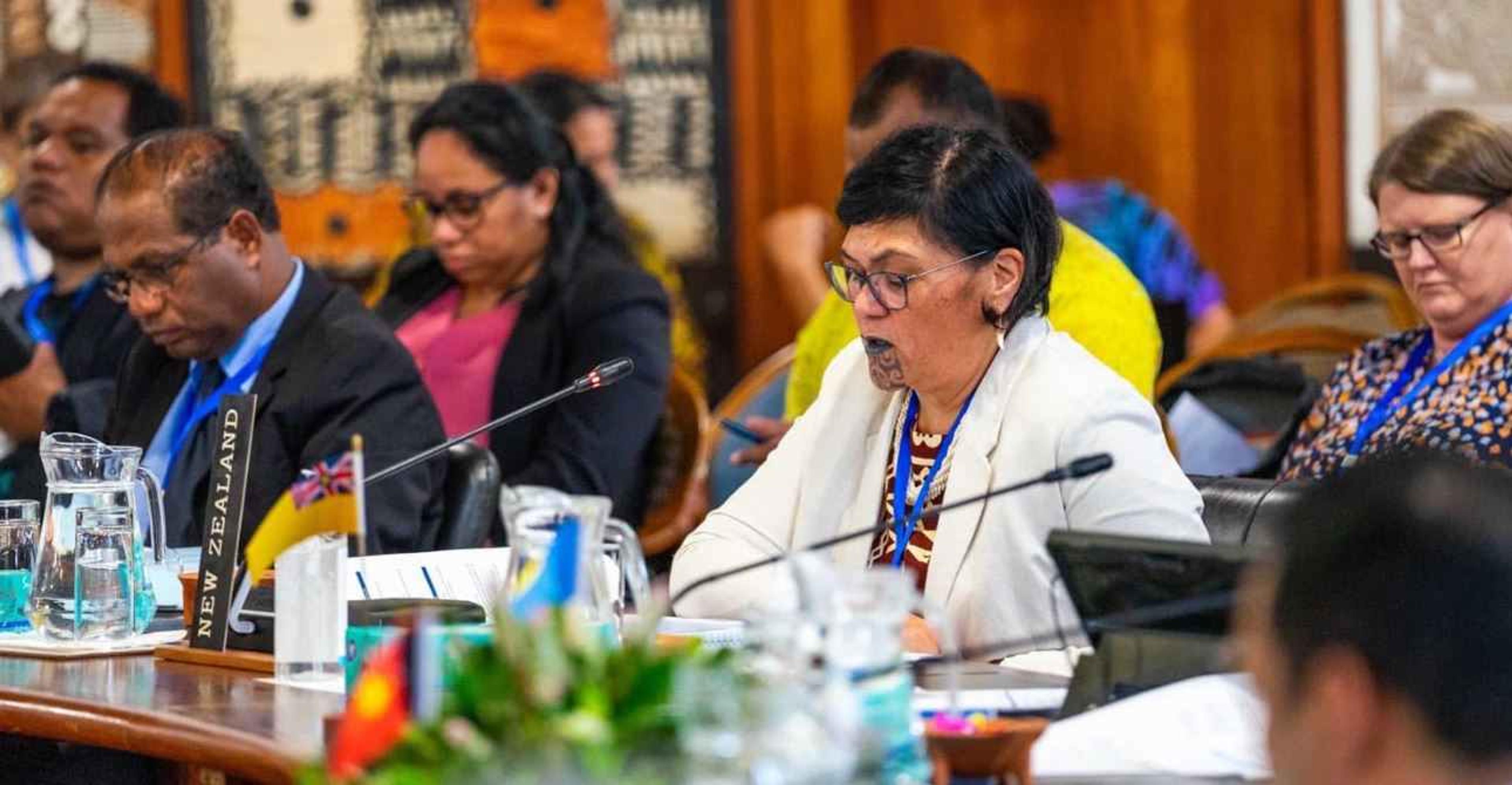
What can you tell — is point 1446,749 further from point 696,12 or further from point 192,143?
point 696,12

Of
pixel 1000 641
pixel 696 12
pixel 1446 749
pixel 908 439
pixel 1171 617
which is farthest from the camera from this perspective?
pixel 696 12

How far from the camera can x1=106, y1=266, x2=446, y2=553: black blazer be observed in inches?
124

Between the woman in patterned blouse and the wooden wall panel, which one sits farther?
the wooden wall panel

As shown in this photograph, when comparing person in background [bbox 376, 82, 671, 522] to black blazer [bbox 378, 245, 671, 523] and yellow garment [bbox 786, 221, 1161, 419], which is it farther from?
yellow garment [bbox 786, 221, 1161, 419]

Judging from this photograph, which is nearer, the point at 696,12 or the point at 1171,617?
the point at 1171,617

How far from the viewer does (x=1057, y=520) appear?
2.53 meters

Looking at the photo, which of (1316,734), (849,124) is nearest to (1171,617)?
(1316,734)

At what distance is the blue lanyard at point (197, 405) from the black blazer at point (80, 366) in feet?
1.16

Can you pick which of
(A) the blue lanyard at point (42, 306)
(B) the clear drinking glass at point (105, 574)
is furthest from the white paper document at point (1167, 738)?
(A) the blue lanyard at point (42, 306)

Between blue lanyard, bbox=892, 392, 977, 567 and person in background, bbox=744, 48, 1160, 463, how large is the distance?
573 mm

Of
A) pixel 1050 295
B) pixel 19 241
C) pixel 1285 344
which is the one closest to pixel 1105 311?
pixel 1050 295

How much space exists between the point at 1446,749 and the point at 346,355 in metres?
2.22

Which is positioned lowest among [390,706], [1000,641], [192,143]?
[1000,641]

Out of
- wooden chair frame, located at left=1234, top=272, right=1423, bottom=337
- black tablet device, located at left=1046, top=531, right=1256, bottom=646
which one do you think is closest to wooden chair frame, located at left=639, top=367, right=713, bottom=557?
wooden chair frame, located at left=1234, top=272, right=1423, bottom=337
